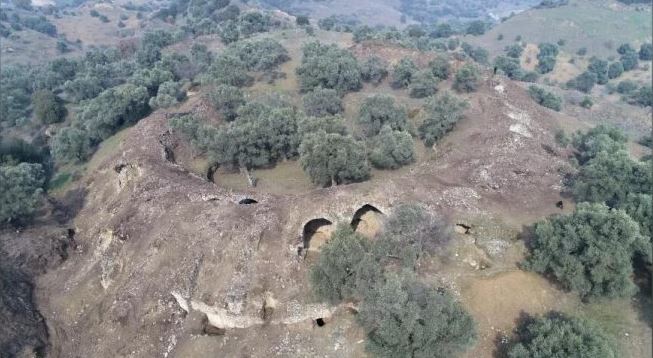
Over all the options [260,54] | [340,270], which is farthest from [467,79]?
[340,270]

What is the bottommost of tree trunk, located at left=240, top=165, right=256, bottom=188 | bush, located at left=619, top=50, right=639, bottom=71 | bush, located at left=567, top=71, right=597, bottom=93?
bush, located at left=567, top=71, right=597, bottom=93

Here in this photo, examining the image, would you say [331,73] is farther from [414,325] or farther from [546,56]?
[546,56]

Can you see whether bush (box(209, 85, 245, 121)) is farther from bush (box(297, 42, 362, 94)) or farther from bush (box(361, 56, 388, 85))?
bush (box(361, 56, 388, 85))

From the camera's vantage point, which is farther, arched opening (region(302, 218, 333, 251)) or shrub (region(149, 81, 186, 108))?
shrub (region(149, 81, 186, 108))

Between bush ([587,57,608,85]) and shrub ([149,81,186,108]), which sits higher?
shrub ([149,81,186,108])

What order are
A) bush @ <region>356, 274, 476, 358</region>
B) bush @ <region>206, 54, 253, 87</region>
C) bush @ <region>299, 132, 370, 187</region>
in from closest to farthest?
bush @ <region>356, 274, 476, 358</region>
bush @ <region>299, 132, 370, 187</region>
bush @ <region>206, 54, 253, 87</region>

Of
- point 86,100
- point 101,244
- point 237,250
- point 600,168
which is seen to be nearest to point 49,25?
point 86,100

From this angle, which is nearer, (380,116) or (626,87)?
(380,116)

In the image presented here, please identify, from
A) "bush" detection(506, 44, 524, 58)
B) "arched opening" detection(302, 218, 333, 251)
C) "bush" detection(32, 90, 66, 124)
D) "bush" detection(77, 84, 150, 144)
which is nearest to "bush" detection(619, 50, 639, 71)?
"bush" detection(506, 44, 524, 58)
